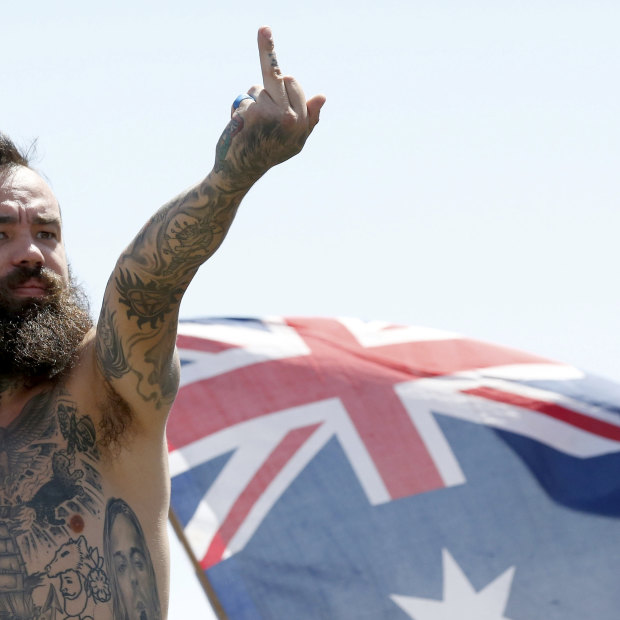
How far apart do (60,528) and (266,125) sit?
132cm

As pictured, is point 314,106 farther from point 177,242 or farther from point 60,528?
point 60,528

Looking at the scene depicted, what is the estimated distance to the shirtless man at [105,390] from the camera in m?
3.76

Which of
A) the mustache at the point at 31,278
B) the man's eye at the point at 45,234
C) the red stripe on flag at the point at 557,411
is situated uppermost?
the man's eye at the point at 45,234

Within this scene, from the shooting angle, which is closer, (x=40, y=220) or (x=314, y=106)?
(x=314, y=106)

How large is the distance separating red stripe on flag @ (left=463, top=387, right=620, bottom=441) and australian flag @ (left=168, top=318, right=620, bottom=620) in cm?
1

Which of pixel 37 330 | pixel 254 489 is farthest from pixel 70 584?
pixel 254 489

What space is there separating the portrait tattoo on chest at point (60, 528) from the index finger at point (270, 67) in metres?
1.18

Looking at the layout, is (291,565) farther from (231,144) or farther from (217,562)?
(231,144)

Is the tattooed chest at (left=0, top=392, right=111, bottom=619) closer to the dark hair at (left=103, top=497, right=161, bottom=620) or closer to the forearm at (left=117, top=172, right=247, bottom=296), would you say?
the dark hair at (left=103, top=497, right=161, bottom=620)

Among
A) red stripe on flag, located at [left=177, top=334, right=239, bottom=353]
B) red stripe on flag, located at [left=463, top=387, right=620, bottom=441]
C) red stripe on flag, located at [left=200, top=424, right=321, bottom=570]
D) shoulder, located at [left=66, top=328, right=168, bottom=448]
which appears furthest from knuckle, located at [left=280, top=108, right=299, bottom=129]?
red stripe on flag, located at [left=177, top=334, right=239, bottom=353]

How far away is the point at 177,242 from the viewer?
385cm

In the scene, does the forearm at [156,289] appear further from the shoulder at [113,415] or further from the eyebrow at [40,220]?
the eyebrow at [40,220]

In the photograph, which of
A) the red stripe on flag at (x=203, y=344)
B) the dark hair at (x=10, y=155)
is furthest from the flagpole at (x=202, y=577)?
the dark hair at (x=10, y=155)

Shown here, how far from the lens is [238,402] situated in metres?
11.0
